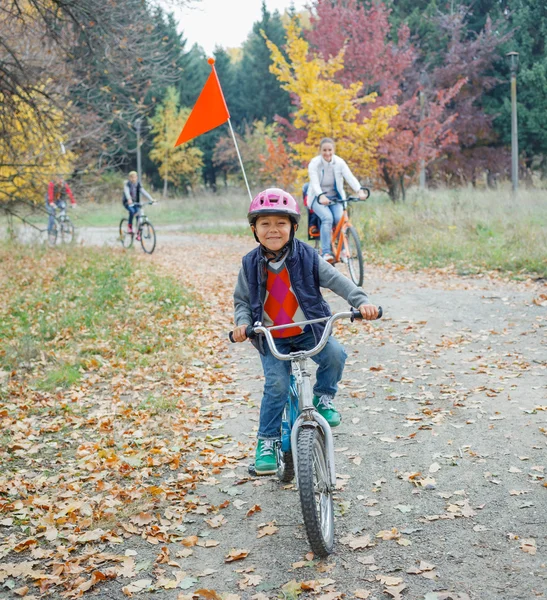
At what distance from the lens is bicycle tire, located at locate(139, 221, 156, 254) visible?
18.6 m

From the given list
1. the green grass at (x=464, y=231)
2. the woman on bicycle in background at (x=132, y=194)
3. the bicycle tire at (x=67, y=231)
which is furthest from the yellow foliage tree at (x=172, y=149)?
the green grass at (x=464, y=231)

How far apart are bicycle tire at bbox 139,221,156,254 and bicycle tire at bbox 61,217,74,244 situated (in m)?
1.87

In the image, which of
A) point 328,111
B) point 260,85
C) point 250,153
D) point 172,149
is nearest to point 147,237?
point 328,111

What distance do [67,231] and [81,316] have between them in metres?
9.71

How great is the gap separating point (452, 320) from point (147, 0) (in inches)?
256

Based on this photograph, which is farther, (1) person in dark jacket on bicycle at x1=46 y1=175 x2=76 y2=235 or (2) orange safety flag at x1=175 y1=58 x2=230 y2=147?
(1) person in dark jacket on bicycle at x1=46 y1=175 x2=76 y2=235

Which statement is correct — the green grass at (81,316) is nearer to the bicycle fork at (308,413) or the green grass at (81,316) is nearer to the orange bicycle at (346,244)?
the orange bicycle at (346,244)

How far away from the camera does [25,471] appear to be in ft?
18.5

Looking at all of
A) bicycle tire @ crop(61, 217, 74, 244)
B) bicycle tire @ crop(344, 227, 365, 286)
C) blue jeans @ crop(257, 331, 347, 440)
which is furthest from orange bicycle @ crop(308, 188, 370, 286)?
bicycle tire @ crop(61, 217, 74, 244)

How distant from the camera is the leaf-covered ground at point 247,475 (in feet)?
12.6

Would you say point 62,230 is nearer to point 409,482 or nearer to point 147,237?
point 147,237

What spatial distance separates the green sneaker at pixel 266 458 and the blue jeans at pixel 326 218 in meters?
6.67

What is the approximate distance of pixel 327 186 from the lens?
35.8ft

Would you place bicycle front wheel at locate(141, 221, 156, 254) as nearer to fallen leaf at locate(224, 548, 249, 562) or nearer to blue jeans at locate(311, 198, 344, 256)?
blue jeans at locate(311, 198, 344, 256)
